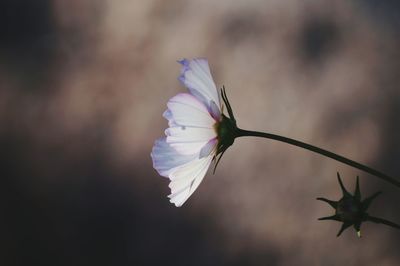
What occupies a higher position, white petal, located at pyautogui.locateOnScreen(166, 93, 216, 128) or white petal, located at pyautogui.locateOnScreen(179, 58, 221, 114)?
Answer: white petal, located at pyautogui.locateOnScreen(179, 58, 221, 114)

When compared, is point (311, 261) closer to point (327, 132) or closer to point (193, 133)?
point (327, 132)

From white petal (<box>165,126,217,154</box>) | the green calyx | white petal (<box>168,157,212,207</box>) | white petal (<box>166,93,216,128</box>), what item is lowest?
white petal (<box>168,157,212,207</box>)

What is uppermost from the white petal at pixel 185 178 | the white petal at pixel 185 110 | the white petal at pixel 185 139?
the white petal at pixel 185 110

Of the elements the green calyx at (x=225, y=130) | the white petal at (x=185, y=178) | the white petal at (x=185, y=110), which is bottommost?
the white petal at (x=185, y=178)

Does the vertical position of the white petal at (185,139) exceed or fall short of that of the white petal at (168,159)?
it exceeds it

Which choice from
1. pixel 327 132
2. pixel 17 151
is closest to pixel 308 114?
pixel 327 132

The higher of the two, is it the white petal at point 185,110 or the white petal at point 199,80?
the white petal at point 199,80
